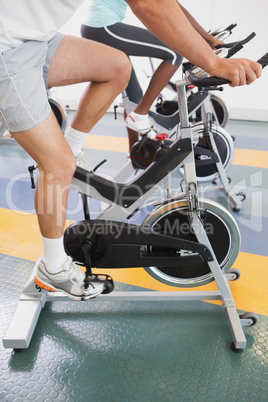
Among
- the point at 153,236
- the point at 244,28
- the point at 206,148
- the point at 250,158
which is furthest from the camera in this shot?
the point at 244,28

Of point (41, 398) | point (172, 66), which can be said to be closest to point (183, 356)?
point (41, 398)

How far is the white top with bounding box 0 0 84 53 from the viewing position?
1.12m

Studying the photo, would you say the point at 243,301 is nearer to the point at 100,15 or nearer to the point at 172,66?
the point at 172,66

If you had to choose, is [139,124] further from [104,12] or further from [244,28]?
[244,28]

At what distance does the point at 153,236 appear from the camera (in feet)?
5.17

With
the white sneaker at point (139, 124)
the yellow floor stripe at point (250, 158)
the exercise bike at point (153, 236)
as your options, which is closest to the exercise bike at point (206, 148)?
the white sneaker at point (139, 124)

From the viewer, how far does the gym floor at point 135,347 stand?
55.2 inches

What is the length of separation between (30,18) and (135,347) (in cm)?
129

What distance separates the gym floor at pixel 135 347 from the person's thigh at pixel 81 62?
3.21 feet

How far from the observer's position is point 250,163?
3576 mm

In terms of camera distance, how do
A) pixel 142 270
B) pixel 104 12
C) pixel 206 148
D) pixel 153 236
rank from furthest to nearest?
Result: pixel 206 148 < pixel 104 12 < pixel 142 270 < pixel 153 236

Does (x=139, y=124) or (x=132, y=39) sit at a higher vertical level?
(x=132, y=39)

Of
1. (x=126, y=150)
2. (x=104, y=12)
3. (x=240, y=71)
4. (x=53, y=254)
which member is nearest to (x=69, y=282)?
(x=53, y=254)

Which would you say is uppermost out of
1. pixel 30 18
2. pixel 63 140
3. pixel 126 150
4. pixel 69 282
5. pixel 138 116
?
pixel 30 18
